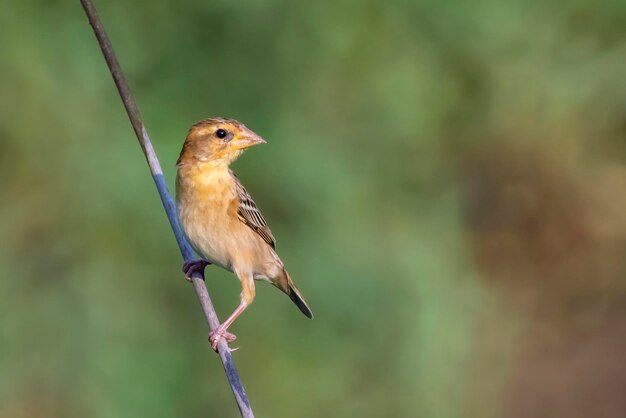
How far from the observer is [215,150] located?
18.0 ft

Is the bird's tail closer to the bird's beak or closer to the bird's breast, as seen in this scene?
the bird's breast

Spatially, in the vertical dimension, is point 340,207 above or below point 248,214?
above

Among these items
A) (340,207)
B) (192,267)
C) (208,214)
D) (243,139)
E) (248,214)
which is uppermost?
(340,207)

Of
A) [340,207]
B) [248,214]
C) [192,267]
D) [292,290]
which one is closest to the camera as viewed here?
[192,267]

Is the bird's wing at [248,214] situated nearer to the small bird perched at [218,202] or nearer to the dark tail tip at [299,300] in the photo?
the small bird perched at [218,202]

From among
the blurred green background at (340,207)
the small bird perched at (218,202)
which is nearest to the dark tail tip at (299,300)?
the small bird perched at (218,202)

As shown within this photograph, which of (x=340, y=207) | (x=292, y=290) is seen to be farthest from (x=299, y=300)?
(x=340, y=207)

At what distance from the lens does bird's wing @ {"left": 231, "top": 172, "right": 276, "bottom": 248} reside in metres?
5.71

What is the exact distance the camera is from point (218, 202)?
18.3 feet

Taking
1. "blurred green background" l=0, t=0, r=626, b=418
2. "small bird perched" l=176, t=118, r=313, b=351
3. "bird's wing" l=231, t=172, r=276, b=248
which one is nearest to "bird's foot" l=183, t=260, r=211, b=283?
"small bird perched" l=176, t=118, r=313, b=351

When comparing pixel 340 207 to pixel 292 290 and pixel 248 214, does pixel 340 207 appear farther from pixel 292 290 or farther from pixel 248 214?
pixel 248 214

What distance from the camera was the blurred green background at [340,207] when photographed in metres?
7.09

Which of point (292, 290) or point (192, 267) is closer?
point (192, 267)

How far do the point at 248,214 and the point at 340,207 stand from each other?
1.90 meters
